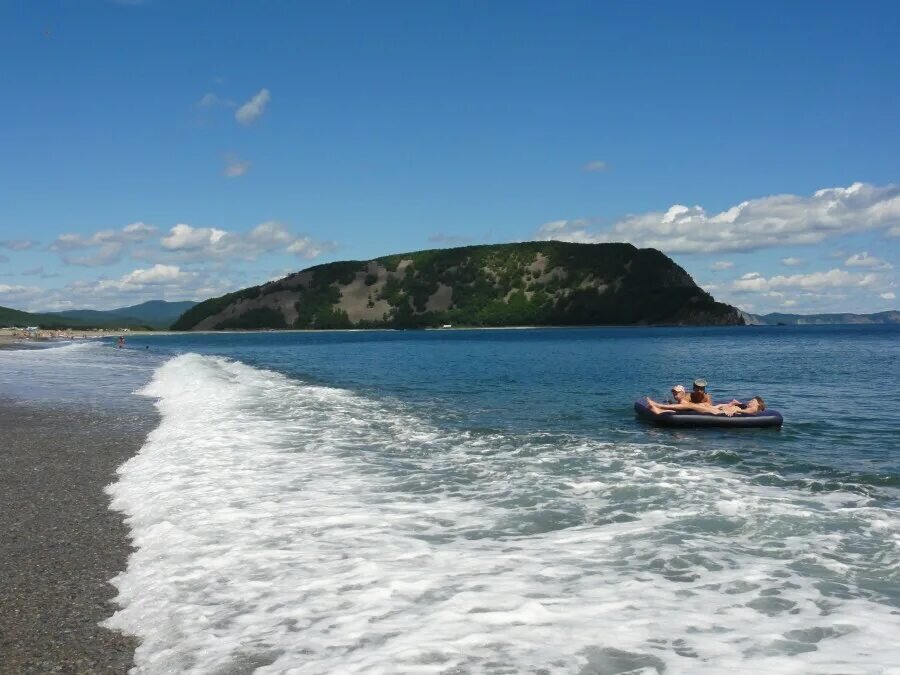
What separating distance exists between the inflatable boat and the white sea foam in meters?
7.23

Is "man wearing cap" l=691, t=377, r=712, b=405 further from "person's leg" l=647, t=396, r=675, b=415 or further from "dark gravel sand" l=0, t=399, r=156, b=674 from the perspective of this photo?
"dark gravel sand" l=0, t=399, r=156, b=674

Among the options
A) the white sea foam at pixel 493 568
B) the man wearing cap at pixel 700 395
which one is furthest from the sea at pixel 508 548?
the man wearing cap at pixel 700 395

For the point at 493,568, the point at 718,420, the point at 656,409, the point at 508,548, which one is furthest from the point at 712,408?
the point at 493,568

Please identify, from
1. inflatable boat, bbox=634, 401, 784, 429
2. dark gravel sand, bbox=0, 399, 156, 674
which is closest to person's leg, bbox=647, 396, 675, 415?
inflatable boat, bbox=634, 401, 784, 429

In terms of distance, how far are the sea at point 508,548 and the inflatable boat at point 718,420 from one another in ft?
1.36

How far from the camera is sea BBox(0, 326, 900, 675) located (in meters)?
6.52

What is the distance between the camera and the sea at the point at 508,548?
652 centimetres

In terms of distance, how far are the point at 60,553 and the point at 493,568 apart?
18.0 ft

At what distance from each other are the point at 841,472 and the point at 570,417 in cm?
1095

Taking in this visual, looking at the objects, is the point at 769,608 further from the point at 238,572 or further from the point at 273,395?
the point at 273,395

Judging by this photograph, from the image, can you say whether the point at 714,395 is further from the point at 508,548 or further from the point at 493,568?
the point at 493,568

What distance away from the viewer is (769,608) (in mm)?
7543

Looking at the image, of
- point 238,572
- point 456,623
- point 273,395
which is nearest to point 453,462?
point 238,572

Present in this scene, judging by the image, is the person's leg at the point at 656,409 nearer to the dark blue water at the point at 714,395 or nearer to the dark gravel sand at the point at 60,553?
the dark blue water at the point at 714,395
